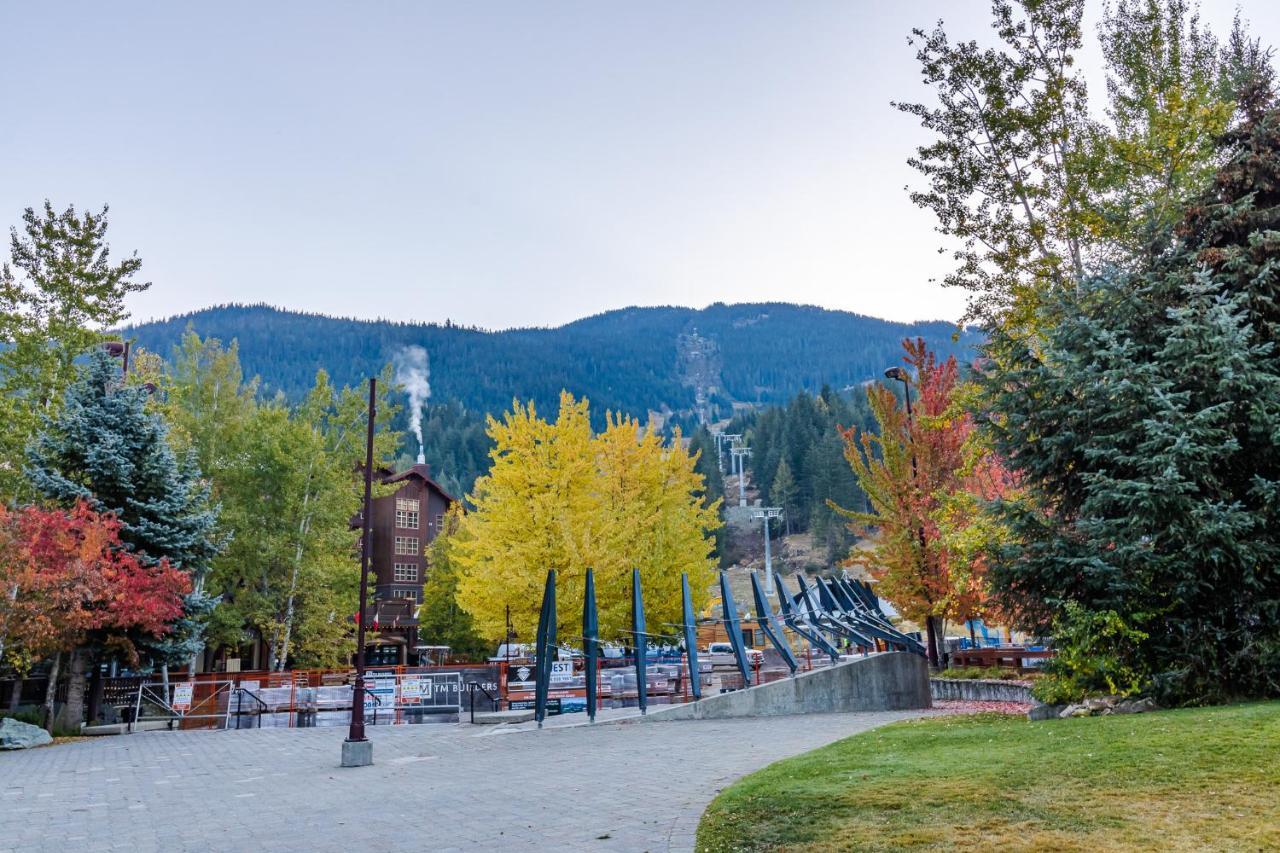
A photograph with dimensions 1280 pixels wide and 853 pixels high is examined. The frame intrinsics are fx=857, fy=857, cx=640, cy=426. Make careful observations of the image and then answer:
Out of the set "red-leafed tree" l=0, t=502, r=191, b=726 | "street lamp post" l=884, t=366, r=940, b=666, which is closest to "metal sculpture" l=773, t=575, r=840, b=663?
"street lamp post" l=884, t=366, r=940, b=666

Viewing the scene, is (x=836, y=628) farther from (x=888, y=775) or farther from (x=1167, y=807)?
(x=1167, y=807)

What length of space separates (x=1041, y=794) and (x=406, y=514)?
63.1m

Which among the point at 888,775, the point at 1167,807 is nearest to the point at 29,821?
the point at 888,775

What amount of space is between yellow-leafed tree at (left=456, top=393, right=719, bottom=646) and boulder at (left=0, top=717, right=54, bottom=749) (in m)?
11.3

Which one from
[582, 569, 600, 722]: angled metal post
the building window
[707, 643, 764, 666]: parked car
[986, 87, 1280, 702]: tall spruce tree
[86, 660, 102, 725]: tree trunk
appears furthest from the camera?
the building window

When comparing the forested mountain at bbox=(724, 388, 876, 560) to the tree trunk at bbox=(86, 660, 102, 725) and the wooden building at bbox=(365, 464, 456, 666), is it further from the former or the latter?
the tree trunk at bbox=(86, 660, 102, 725)

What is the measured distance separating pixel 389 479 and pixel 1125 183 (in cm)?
5580

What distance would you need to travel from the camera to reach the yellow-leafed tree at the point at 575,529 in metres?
26.8

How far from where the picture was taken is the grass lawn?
6.40 m

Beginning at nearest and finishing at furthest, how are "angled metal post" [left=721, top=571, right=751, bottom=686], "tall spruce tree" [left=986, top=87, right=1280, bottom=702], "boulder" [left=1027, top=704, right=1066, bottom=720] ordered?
"tall spruce tree" [left=986, top=87, right=1280, bottom=702], "boulder" [left=1027, top=704, right=1066, bottom=720], "angled metal post" [left=721, top=571, right=751, bottom=686]

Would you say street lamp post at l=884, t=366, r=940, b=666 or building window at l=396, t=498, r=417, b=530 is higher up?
building window at l=396, t=498, r=417, b=530

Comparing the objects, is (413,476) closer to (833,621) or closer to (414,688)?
(414,688)

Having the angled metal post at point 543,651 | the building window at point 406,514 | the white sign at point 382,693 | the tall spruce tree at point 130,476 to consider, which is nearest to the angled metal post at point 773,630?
the angled metal post at point 543,651

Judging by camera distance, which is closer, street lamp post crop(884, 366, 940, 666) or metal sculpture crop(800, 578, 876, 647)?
metal sculpture crop(800, 578, 876, 647)
